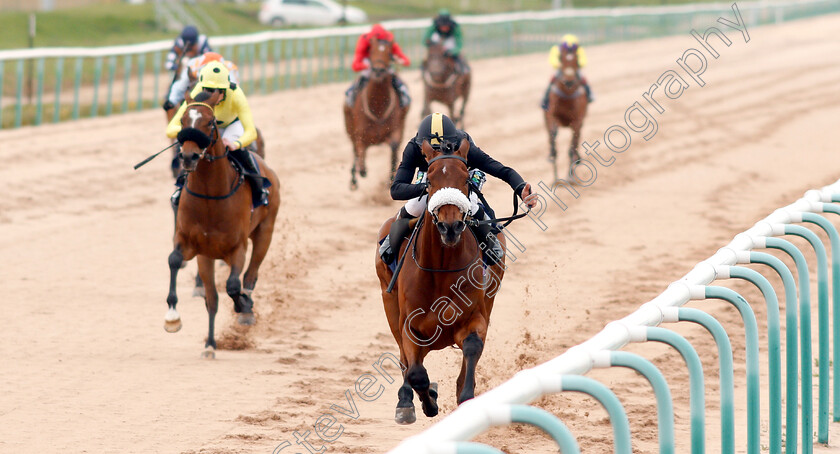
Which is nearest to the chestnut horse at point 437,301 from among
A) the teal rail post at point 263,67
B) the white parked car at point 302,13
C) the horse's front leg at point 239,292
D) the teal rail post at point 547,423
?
the horse's front leg at point 239,292

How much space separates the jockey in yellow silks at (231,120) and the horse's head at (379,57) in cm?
474

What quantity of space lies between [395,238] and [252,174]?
2.45 metres

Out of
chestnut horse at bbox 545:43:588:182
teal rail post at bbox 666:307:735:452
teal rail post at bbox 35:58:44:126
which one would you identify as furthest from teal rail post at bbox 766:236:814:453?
teal rail post at bbox 35:58:44:126

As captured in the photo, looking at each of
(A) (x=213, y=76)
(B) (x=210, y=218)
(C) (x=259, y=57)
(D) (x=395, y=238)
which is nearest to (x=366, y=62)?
(A) (x=213, y=76)

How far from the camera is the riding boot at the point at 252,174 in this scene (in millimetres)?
8328

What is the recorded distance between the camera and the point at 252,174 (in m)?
8.33

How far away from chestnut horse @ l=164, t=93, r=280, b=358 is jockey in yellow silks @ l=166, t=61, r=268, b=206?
0.13 metres

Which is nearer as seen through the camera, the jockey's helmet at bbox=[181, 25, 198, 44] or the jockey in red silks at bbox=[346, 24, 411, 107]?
the jockey's helmet at bbox=[181, 25, 198, 44]

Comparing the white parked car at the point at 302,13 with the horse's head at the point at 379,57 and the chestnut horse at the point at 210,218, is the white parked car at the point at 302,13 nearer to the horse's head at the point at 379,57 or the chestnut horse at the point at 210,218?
the horse's head at the point at 379,57

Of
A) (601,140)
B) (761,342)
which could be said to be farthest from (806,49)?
(761,342)

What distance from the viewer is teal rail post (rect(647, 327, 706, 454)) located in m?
3.70

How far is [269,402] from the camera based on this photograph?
6.92 metres

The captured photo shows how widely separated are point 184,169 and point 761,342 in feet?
13.1

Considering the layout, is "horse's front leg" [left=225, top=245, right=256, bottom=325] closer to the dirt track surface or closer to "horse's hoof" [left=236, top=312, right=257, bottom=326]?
"horse's hoof" [left=236, top=312, right=257, bottom=326]
